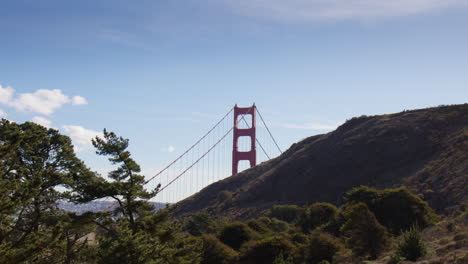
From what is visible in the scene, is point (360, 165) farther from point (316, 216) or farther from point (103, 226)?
point (103, 226)

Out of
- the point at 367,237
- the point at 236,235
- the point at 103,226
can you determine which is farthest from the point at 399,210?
the point at 103,226

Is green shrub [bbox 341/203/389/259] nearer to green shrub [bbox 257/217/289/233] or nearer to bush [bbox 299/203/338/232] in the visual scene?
bush [bbox 299/203/338/232]

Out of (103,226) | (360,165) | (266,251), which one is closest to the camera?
(103,226)

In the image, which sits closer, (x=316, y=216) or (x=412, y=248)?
(x=412, y=248)

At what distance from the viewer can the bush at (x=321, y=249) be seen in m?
31.1

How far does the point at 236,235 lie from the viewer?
41.8 meters

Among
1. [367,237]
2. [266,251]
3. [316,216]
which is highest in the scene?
[316,216]

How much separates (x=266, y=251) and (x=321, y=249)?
188 inches

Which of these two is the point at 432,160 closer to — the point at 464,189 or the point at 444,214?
the point at 464,189

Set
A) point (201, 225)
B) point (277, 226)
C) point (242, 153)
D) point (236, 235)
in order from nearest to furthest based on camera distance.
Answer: point (236, 235) → point (277, 226) → point (201, 225) → point (242, 153)

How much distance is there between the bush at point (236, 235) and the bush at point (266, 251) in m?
6.02

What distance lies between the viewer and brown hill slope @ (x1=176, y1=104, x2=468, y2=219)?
2296 inches

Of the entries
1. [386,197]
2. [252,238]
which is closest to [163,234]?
[252,238]

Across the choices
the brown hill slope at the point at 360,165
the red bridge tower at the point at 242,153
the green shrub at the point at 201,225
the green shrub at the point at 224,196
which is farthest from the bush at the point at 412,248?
the red bridge tower at the point at 242,153
